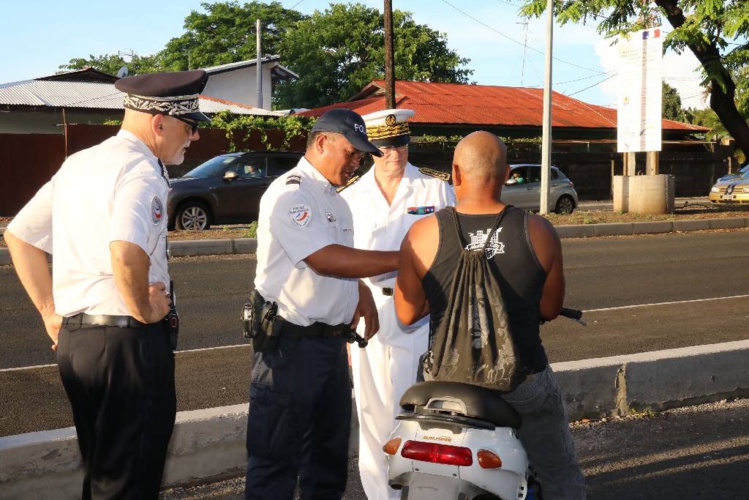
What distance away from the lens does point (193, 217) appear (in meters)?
19.5

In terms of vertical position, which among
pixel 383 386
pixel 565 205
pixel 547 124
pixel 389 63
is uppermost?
pixel 389 63

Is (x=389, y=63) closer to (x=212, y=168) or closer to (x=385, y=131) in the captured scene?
(x=212, y=168)

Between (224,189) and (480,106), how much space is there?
25784 millimetres

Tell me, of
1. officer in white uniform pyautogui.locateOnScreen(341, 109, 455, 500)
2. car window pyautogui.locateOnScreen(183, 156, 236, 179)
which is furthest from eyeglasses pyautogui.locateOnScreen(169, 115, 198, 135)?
car window pyautogui.locateOnScreen(183, 156, 236, 179)

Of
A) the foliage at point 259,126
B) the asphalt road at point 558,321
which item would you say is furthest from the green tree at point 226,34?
the asphalt road at point 558,321

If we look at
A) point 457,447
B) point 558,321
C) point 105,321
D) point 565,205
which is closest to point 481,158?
point 457,447

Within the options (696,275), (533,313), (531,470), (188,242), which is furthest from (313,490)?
(188,242)

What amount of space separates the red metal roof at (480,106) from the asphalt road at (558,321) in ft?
80.4

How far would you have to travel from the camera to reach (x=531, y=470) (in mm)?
3316

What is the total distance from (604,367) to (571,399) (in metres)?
0.31

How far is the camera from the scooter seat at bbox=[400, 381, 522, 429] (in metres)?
2.98

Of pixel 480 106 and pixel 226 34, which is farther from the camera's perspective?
pixel 226 34

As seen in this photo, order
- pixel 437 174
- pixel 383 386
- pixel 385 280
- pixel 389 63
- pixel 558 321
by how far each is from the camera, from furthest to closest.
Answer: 1. pixel 389 63
2. pixel 558 321
3. pixel 437 174
4. pixel 385 280
5. pixel 383 386

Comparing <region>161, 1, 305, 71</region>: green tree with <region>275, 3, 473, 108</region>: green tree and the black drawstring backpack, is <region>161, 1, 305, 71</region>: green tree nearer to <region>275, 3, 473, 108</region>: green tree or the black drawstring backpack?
<region>275, 3, 473, 108</region>: green tree
